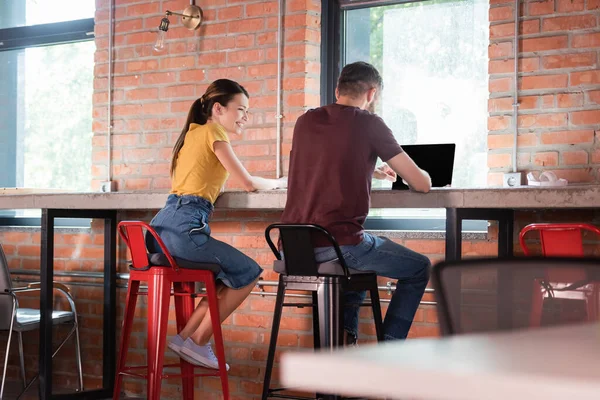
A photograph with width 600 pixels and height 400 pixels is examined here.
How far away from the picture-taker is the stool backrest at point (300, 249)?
118 inches

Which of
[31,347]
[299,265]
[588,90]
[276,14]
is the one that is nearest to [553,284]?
[299,265]

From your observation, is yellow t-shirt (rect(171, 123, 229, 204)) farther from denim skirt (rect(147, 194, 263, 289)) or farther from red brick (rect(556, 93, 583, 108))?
red brick (rect(556, 93, 583, 108))

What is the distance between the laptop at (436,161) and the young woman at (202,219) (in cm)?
55

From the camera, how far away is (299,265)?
3.04 metres

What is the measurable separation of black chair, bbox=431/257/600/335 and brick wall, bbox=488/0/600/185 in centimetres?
259

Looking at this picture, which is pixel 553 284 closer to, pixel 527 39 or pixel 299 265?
pixel 299 265

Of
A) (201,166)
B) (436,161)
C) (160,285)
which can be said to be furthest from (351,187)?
(160,285)

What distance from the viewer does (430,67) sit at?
13.7 ft

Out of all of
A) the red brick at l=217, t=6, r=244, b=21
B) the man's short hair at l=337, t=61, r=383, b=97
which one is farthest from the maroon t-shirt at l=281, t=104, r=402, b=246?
the red brick at l=217, t=6, r=244, b=21

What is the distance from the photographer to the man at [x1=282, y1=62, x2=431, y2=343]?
3.07 meters

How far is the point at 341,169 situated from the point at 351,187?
71mm

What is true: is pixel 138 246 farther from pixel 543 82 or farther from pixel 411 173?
pixel 543 82

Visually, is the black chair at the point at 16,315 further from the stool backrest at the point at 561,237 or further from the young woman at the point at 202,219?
the stool backrest at the point at 561,237

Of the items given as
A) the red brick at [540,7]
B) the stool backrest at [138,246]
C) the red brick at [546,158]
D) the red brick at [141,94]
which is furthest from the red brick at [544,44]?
the red brick at [141,94]
